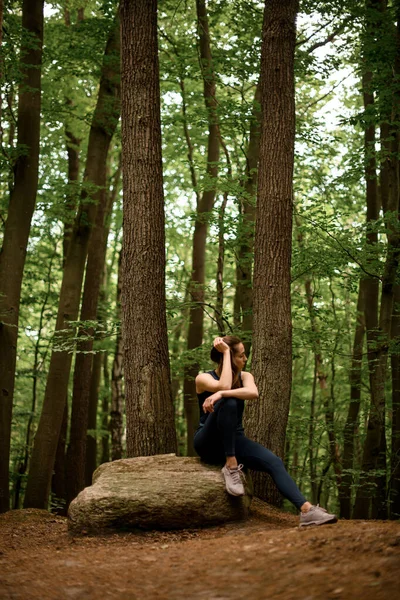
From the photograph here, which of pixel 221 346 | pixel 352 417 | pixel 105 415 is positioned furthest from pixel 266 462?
→ pixel 105 415

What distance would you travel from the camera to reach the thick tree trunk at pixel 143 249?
24.3ft

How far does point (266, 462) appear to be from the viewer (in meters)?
6.32

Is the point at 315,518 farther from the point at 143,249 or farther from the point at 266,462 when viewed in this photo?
the point at 143,249

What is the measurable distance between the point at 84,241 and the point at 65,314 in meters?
1.46

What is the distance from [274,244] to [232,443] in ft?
9.07

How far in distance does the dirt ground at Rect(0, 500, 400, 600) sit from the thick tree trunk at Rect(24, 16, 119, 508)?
599cm

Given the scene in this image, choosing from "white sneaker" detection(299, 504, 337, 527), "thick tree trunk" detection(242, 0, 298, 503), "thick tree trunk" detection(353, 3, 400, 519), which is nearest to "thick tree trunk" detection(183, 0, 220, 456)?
"thick tree trunk" detection(353, 3, 400, 519)

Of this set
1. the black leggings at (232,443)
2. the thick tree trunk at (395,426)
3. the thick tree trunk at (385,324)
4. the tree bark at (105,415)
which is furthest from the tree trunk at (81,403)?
the black leggings at (232,443)

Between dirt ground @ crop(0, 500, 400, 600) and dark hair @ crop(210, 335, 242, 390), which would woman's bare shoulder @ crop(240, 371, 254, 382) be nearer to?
dark hair @ crop(210, 335, 242, 390)

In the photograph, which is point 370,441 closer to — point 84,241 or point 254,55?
Answer: point 84,241

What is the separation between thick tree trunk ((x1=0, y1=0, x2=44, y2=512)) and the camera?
34.9 feet

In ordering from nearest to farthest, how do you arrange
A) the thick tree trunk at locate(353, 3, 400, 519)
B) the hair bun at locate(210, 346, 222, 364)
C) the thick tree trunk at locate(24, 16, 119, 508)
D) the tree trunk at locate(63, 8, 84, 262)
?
1. the hair bun at locate(210, 346, 222, 364)
2. the thick tree trunk at locate(353, 3, 400, 519)
3. the thick tree trunk at locate(24, 16, 119, 508)
4. the tree trunk at locate(63, 8, 84, 262)

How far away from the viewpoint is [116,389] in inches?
628

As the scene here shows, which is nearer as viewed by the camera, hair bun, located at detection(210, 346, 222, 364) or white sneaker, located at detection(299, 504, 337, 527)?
white sneaker, located at detection(299, 504, 337, 527)
